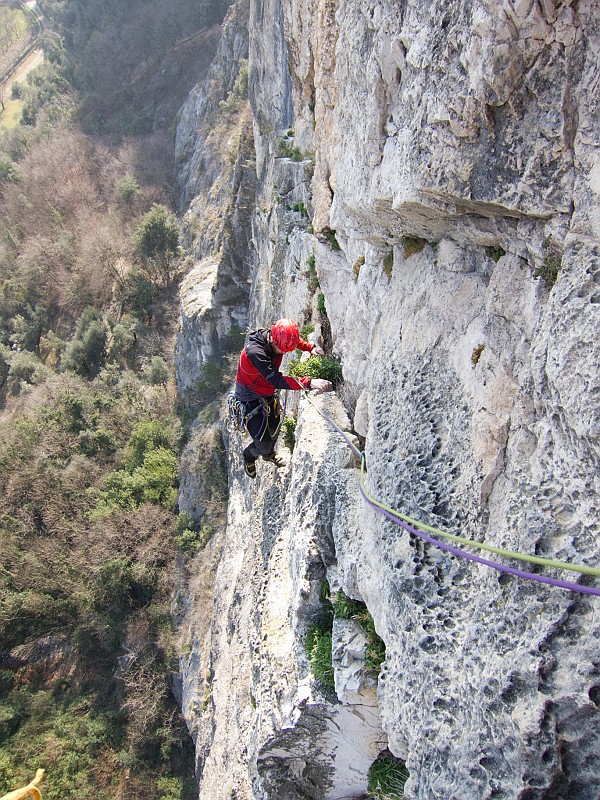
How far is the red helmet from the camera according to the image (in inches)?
245

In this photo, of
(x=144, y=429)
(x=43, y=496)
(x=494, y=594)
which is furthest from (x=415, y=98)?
(x=43, y=496)

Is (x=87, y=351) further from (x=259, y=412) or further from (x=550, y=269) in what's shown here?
(x=550, y=269)

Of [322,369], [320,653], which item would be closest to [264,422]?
[322,369]

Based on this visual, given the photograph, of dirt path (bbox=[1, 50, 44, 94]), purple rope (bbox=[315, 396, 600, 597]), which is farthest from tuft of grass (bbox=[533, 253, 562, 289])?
dirt path (bbox=[1, 50, 44, 94])

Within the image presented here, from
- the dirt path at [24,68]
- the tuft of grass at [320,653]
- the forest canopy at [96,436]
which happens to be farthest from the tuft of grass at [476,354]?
the dirt path at [24,68]

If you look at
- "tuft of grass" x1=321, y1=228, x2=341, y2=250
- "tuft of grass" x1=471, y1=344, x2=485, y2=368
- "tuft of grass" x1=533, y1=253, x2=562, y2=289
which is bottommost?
"tuft of grass" x1=471, y1=344, x2=485, y2=368

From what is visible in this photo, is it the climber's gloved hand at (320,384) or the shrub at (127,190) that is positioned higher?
the shrub at (127,190)

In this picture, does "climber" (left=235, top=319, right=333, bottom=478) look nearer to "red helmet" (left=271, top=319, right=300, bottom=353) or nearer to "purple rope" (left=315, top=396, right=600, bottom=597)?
"red helmet" (left=271, top=319, right=300, bottom=353)

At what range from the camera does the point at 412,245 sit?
530 cm

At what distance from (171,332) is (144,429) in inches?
306

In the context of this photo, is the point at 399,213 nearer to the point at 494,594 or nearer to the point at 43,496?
the point at 494,594

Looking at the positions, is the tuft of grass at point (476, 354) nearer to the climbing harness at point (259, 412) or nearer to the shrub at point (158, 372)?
the climbing harness at point (259, 412)

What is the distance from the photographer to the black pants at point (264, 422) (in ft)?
25.5

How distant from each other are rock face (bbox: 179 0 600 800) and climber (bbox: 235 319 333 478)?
22.3 inches
